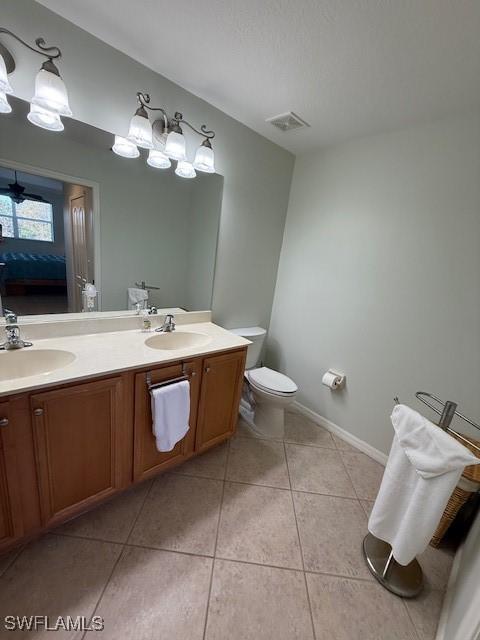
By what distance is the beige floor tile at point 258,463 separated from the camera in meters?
1.68

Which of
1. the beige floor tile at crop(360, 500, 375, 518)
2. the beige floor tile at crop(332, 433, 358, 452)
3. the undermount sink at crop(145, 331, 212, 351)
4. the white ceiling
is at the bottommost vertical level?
the beige floor tile at crop(360, 500, 375, 518)

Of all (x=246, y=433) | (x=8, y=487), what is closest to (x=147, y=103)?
(x=8, y=487)

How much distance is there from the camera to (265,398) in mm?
2000

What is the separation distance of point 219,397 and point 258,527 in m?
0.73

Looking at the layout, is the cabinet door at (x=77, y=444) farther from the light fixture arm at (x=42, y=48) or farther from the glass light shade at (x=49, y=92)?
the light fixture arm at (x=42, y=48)

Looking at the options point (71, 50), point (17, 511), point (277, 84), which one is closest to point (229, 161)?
point (277, 84)

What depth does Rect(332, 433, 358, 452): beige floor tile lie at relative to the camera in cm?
205

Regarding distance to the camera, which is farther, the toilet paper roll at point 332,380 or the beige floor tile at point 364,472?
the toilet paper roll at point 332,380

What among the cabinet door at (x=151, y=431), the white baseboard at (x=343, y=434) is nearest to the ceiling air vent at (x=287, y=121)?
the cabinet door at (x=151, y=431)

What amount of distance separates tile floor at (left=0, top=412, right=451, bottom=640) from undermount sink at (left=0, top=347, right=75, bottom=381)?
81 cm

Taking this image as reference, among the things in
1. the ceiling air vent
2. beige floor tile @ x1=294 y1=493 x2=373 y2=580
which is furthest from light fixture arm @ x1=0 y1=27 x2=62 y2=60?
beige floor tile @ x1=294 y1=493 x2=373 y2=580

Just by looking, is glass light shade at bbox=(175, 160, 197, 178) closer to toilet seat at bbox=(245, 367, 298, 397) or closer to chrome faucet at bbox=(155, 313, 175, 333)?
chrome faucet at bbox=(155, 313, 175, 333)

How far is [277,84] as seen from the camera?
1.42 metres

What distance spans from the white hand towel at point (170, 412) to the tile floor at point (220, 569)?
0.44 meters
